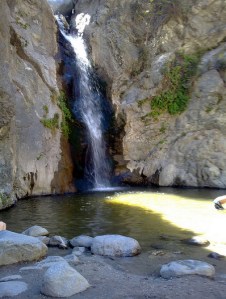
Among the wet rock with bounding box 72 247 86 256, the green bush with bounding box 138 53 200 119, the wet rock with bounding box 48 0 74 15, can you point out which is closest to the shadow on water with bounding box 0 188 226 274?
the wet rock with bounding box 72 247 86 256

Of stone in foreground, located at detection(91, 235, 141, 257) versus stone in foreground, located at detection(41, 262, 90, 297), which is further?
stone in foreground, located at detection(91, 235, 141, 257)

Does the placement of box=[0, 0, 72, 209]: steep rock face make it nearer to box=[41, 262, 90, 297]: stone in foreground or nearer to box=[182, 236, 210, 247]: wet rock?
box=[182, 236, 210, 247]: wet rock

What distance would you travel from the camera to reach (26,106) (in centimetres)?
1460

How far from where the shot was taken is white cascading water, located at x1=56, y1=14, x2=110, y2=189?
55.6ft

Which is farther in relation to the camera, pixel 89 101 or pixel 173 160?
pixel 89 101

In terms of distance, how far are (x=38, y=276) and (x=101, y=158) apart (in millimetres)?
12335

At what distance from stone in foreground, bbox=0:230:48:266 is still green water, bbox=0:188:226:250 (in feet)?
6.64

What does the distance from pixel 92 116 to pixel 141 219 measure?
9220 millimetres

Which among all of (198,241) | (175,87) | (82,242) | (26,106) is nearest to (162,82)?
(175,87)

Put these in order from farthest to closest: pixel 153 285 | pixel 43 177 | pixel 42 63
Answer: pixel 42 63 → pixel 43 177 → pixel 153 285

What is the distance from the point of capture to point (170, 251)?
689cm

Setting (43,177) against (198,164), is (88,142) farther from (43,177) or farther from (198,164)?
(198,164)

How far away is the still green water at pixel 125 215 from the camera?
8406 mm

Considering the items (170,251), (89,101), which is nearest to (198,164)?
(89,101)
